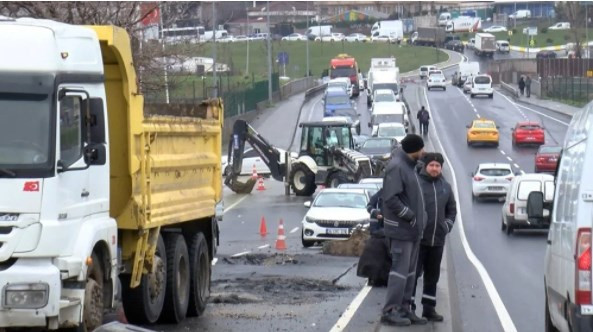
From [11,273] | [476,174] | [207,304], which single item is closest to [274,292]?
[207,304]

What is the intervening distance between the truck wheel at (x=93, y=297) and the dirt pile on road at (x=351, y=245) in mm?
14348

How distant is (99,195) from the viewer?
458 inches

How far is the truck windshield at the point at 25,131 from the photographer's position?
10336 mm

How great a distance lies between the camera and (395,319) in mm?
12773

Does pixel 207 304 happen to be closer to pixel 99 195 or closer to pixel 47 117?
pixel 99 195

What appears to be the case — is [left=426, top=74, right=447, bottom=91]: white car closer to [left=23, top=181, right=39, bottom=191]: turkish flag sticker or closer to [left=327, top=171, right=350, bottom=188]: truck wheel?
[left=327, top=171, right=350, bottom=188]: truck wheel

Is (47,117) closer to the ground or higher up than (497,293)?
higher up

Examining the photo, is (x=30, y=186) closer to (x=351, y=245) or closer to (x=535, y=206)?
(x=535, y=206)

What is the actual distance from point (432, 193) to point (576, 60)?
305 ft

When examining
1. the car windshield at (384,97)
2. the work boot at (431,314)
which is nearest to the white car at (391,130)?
the car windshield at (384,97)

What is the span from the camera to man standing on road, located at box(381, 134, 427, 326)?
12.8 metres

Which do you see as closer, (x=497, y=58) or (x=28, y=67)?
(x=28, y=67)

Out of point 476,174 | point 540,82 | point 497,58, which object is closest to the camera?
point 476,174

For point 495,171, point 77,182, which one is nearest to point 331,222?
point 495,171
